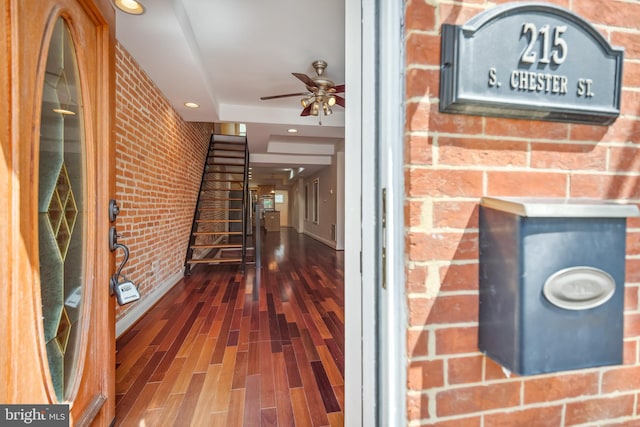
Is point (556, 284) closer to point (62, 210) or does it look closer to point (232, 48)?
point (62, 210)

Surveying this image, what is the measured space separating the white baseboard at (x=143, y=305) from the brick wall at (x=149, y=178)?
52 mm

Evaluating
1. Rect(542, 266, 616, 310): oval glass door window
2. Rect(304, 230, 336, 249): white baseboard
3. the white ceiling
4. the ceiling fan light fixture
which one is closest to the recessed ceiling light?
the white ceiling

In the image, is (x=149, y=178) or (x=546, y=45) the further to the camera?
(x=149, y=178)

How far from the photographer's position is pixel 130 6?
6.10 ft

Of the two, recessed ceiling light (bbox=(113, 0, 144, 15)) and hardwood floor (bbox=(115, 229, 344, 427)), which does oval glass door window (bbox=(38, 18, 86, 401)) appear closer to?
hardwood floor (bbox=(115, 229, 344, 427))

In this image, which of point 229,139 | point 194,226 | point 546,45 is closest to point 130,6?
point 546,45

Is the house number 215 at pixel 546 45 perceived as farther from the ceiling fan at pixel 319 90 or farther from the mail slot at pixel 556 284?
the ceiling fan at pixel 319 90

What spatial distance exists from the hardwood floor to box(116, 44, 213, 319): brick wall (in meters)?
0.53

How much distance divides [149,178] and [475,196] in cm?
318

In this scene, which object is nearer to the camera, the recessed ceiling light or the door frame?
the door frame

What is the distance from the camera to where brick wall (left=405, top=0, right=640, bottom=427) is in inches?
25.4

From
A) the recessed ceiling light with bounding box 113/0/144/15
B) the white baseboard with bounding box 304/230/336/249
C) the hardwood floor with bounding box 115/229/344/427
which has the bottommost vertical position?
the hardwood floor with bounding box 115/229/344/427

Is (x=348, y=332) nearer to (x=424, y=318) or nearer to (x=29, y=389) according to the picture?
(x=424, y=318)

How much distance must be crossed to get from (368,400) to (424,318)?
32 centimetres
